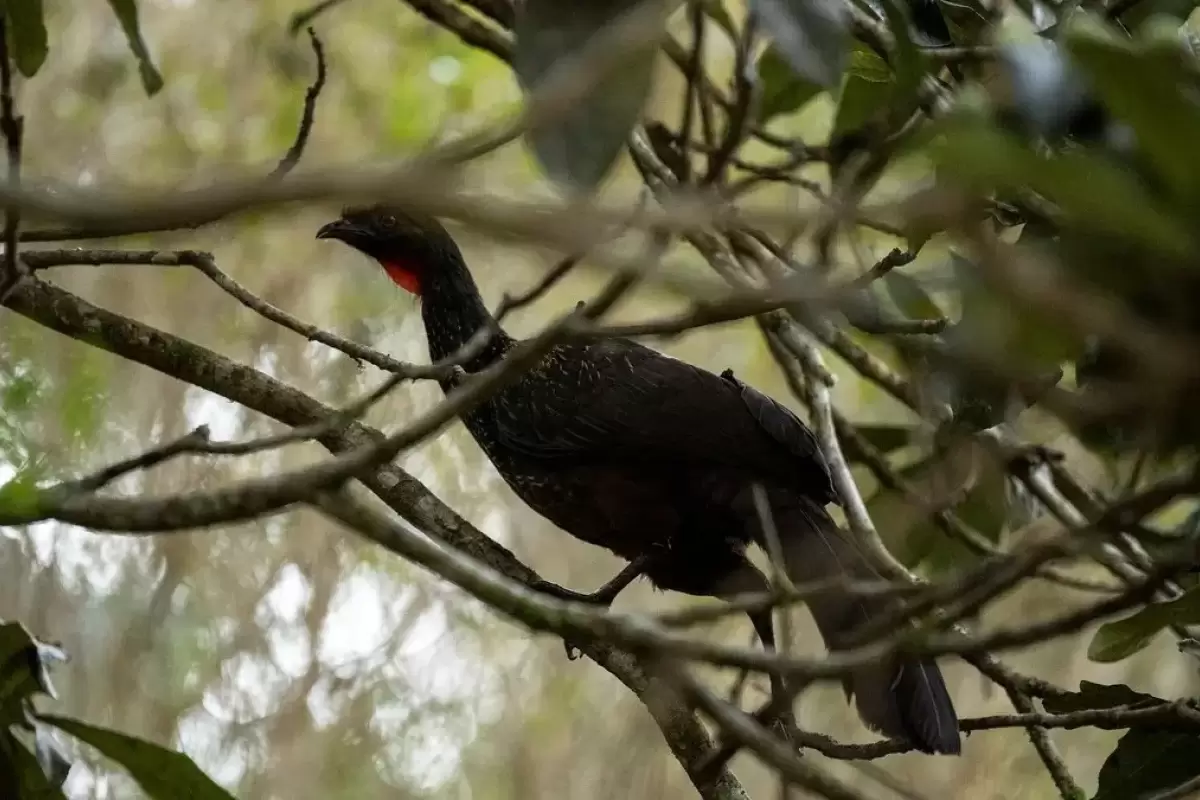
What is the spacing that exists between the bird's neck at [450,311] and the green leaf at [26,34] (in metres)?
1.19

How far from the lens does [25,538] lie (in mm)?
2602

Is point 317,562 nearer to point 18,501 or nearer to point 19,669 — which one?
point 19,669

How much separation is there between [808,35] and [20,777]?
1108 millimetres

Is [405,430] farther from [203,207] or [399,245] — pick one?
[399,245]

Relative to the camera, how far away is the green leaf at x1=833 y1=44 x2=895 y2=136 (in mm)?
1587

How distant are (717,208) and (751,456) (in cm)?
160

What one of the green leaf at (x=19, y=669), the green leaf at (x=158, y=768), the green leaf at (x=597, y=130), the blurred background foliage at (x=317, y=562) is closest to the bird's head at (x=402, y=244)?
the blurred background foliage at (x=317, y=562)

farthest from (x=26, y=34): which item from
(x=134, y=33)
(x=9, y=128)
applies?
(x=9, y=128)

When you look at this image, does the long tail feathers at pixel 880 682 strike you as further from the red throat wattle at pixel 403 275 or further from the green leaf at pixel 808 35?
the red throat wattle at pixel 403 275

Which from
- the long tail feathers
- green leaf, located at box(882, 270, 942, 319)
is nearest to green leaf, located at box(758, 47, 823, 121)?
green leaf, located at box(882, 270, 942, 319)

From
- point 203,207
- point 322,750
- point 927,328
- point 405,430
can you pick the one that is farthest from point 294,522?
point 203,207

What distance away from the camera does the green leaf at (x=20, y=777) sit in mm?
1303

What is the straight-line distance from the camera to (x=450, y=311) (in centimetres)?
267

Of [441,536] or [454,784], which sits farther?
[454,784]
